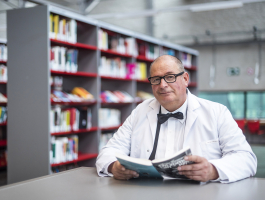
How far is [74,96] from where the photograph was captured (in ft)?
14.6

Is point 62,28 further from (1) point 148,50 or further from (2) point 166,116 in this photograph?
(2) point 166,116

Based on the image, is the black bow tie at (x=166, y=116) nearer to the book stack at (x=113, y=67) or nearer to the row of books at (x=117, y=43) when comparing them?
the book stack at (x=113, y=67)

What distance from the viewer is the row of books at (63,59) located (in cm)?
407

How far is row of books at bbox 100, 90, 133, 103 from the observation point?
5.05m

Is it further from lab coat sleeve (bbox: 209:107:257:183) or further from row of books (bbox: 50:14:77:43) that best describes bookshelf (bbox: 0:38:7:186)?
lab coat sleeve (bbox: 209:107:257:183)

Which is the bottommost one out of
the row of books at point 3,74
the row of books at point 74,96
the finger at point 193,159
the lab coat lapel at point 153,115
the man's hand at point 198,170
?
the man's hand at point 198,170

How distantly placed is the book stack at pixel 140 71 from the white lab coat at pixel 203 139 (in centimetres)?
376

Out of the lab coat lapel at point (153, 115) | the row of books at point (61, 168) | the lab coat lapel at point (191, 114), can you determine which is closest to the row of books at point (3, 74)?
the row of books at point (61, 168)

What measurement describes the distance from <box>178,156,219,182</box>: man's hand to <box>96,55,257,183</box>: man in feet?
0.39

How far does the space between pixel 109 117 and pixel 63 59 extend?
145 centimetres

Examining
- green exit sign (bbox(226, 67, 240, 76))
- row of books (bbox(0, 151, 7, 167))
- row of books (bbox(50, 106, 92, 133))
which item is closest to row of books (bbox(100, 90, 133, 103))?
row of books (bbox(50, 106, 92, 133))

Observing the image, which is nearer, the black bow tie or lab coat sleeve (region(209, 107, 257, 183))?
lab coat sleeve (region(209, 107, 257, 183))

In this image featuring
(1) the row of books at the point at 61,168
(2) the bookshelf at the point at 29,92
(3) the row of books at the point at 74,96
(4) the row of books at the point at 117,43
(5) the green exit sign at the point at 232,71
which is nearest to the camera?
(2) the bookshelf at the point at 29,92

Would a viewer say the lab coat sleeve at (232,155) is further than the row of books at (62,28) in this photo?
No
